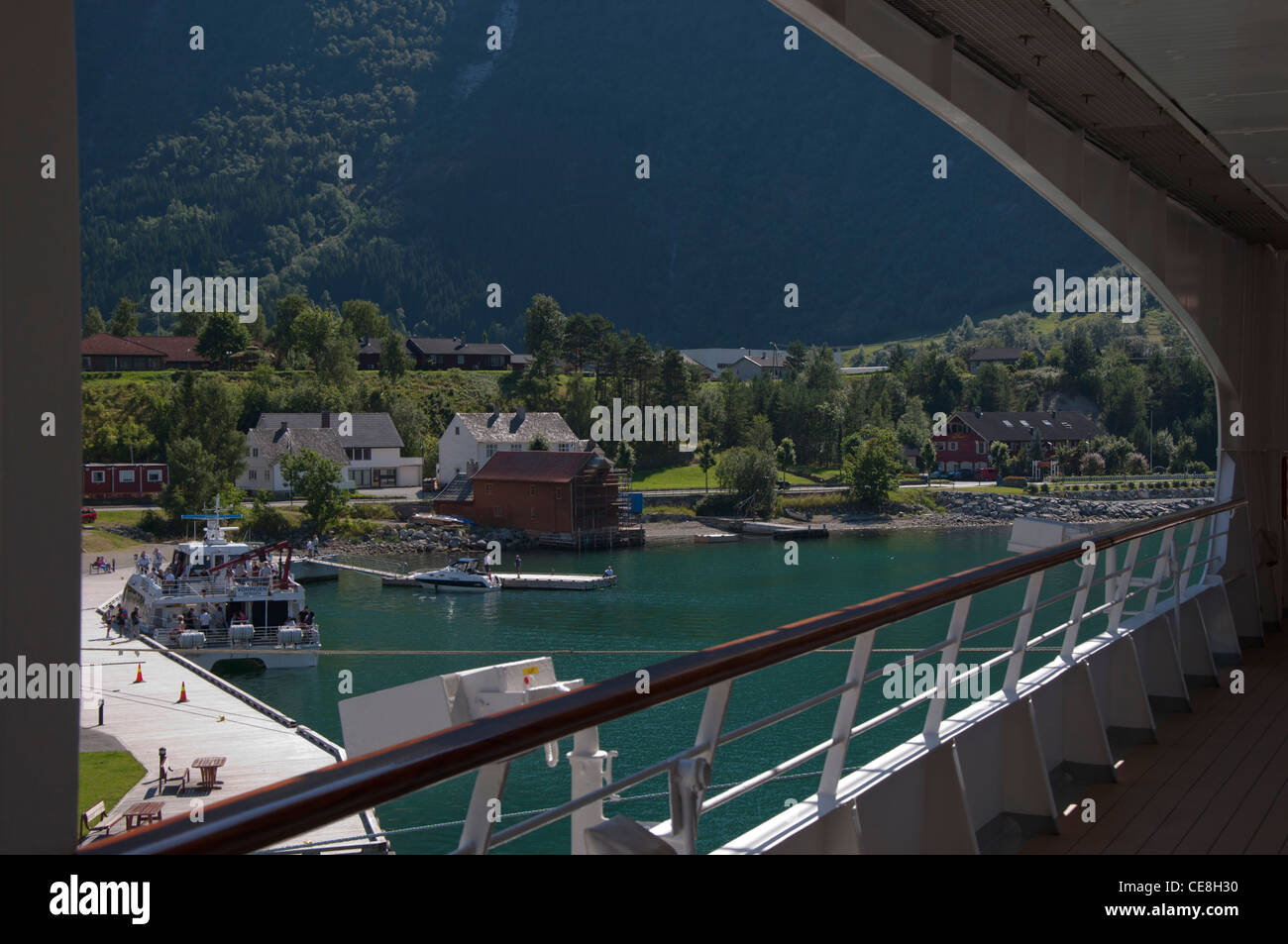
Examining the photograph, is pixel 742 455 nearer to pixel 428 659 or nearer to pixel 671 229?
pixel 428 659

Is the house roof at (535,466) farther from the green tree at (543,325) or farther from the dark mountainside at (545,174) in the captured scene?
the dark mountainside at (545,174)

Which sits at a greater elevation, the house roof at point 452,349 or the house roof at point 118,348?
the house roof at point 452,349

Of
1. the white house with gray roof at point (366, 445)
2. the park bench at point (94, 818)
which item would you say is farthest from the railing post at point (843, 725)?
the white house with gray roof at point (366, 445)

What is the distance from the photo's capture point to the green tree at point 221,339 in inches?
2352

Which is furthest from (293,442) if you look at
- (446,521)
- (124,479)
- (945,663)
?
(945,663)

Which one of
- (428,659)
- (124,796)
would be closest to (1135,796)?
(124,796)

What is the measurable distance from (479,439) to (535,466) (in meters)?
7.17

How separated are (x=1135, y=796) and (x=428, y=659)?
19208 millimetres

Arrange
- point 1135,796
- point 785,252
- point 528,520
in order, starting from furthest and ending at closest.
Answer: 1. point 785,252
2. point 528,520
3. point 1135,796

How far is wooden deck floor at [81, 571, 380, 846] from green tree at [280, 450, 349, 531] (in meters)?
16.2

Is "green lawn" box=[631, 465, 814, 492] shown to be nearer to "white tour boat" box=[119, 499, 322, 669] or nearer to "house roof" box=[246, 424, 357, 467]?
"house roof" box=[246, 424, 357, 467]

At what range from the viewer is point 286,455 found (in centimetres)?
4359

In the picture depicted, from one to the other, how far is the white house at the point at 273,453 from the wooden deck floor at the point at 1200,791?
43.4m

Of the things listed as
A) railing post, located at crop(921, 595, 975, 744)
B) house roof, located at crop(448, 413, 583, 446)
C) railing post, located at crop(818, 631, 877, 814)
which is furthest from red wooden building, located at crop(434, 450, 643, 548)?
railing post, located at crop(818, 631, 877, 814)
